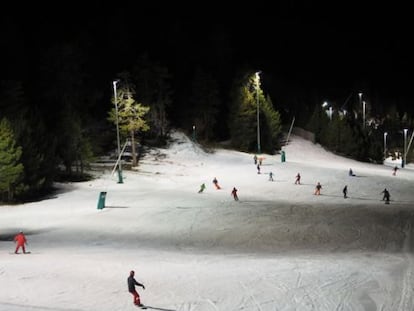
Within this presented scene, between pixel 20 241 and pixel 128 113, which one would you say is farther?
→ pixel 128 113

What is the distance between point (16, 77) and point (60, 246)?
47.1 m

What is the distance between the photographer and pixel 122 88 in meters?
56.8

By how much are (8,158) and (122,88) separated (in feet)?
66.0

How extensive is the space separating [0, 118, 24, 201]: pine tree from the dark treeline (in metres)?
0.07

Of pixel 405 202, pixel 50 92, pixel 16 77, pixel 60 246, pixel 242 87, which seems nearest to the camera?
pixel 60 246

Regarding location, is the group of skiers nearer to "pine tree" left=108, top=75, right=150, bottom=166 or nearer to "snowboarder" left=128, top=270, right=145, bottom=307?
A: "pine tree" left=108, top=75, right=150, bottom=166

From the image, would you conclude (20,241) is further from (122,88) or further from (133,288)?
(122,88)

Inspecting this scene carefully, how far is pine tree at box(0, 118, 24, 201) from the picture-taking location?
38.7 m

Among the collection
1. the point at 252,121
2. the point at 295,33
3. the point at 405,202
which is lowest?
the point at 405,202

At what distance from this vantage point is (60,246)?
86.8 ft

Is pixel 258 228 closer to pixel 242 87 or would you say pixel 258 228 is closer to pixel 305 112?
pixel 242 87

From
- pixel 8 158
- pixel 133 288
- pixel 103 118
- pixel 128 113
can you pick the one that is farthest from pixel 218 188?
pixel 103 118

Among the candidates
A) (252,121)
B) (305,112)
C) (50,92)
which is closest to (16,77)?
(50,92)

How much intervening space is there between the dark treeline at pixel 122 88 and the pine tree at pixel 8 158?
0.07 m
